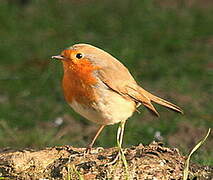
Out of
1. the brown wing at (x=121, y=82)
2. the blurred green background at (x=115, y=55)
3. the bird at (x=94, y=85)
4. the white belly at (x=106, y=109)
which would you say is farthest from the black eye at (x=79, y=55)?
the blurred green background at (x=115, y=55)

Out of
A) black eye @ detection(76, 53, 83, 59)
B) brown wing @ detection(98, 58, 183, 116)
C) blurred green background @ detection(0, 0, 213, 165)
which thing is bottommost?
blurred green background @ detection(0, 0, 213, 165)

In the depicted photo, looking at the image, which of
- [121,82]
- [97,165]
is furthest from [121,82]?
[97,165]

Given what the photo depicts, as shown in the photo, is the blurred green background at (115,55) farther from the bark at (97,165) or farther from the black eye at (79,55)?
the black eye at (79,55)

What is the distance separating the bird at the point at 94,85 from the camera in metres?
4.59

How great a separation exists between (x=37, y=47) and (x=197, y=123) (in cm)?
335

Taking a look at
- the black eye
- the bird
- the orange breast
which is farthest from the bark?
the black eye

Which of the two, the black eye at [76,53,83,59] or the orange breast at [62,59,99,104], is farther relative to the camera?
the black eye at [76,53,83,59]

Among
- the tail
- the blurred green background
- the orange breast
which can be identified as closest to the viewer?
the orange breast

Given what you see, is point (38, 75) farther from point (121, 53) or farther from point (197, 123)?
point (197, 123)

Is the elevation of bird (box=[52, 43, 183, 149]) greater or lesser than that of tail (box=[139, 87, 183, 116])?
greater

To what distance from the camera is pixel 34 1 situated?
11.0 metres

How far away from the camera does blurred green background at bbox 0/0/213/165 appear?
22.4ft

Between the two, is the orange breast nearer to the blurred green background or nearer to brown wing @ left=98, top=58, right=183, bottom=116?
brown wing @ left=98, top=58, right=183, bottom=116

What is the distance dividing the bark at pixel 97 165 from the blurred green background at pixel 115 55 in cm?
82
